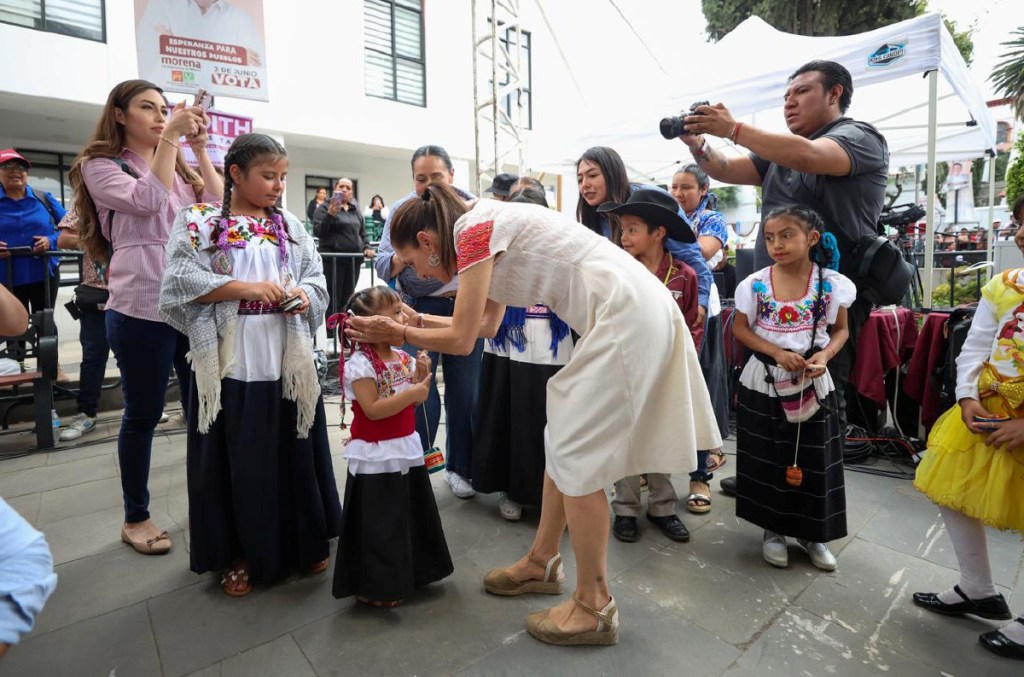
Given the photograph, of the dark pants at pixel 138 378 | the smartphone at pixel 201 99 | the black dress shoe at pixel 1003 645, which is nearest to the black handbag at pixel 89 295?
the dark pants at pixel 138 378

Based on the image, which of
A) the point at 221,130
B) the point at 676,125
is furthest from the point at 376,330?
the point at 221,130

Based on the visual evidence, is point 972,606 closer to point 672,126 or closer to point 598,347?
point 598,347

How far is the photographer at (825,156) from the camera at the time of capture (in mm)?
2281

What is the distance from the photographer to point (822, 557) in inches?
94.1

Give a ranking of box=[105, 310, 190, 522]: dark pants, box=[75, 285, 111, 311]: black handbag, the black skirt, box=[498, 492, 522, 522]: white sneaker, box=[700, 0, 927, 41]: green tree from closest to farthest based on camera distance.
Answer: box=[105, 310, 190, 522]: dark pants, box=[498, 492, 522, 522]: white sneaker, the black skirt, box=[75, 285, 111, 311]: black handbag, box=[700, 0, 927, 41]: green tree

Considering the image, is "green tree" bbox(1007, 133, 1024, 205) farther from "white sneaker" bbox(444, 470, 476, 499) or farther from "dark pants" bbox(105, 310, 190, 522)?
"dark pants" bbox(105, 310, 190, 522)

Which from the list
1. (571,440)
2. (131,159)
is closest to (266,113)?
(131,159)

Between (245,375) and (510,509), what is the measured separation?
140 cm

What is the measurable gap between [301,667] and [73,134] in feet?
42.0

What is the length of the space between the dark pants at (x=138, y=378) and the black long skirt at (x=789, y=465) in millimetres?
2543

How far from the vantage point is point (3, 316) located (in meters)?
1.30

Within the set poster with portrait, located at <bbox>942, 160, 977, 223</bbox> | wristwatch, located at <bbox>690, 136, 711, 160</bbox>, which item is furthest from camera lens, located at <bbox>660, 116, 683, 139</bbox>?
poster with portrait, located at <bbox>942, 160, 977, 223</bbox>

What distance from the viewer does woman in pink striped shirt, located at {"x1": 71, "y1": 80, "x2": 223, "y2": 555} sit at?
2.36 meters

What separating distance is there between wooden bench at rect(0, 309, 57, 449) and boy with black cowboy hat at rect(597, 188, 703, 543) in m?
3.85
